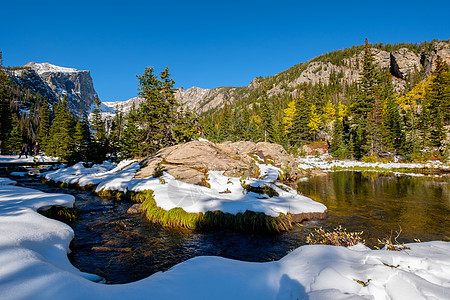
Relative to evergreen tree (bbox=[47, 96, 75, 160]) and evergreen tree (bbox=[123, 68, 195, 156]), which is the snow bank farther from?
evergreen tree (bbox=[47, 96, 75, 160])

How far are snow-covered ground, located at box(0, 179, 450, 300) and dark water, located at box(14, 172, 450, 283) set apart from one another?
7.53 feet

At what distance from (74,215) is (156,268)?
6.07 metres

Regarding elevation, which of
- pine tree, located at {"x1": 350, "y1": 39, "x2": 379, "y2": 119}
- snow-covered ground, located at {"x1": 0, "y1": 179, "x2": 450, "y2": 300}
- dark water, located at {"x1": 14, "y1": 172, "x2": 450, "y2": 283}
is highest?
pine tree, located at {"x1": 350, "y1": 39, "x2": 379, "y2": 119}

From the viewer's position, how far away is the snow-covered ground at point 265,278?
2459 mm

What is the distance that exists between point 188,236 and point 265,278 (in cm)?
536

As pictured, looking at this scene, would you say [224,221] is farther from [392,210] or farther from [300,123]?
[300,123]

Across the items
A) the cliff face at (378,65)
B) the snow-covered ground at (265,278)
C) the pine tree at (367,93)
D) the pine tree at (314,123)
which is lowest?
the snow-covered ground at (265,278)

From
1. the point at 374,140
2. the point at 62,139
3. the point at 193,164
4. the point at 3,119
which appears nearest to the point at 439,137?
the point at 374,140

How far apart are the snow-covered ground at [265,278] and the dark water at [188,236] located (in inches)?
90.4

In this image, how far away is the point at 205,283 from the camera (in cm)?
310

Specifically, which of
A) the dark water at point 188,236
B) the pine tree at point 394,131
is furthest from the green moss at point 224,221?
the pine tree at point 394,131

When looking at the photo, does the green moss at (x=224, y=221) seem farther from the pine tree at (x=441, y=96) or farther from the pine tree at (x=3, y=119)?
the pine tree at (x=3, y=119)

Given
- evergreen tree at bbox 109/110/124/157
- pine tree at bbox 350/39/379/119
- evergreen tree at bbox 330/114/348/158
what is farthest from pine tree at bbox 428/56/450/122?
evergreen tree at bbox 109/110/124/157

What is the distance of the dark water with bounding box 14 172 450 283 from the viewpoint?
6016mm
